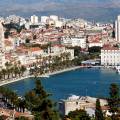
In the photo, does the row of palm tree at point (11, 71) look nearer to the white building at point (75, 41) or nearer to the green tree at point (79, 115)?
the white building at point (75, 41)

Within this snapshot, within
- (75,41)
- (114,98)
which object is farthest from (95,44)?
(114,98)

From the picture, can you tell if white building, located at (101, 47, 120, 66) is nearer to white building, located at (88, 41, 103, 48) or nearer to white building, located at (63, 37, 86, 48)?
white building, located at (88, 41, 103, 48)

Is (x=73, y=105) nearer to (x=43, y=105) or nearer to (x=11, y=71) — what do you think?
(x=43, y=105)

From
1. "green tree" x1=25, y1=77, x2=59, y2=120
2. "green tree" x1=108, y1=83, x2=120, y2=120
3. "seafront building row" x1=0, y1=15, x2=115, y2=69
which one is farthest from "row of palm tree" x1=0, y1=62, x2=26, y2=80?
"green tree" x1=25, y1=77, x2=59, y2=120

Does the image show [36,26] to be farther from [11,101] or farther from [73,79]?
[11,101]

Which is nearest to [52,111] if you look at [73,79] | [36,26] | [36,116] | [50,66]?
[36,116]

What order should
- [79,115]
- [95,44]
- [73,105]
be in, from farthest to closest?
1. [95,44]
2. [73,105]
3. [79,115]

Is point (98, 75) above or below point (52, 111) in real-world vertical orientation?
below
